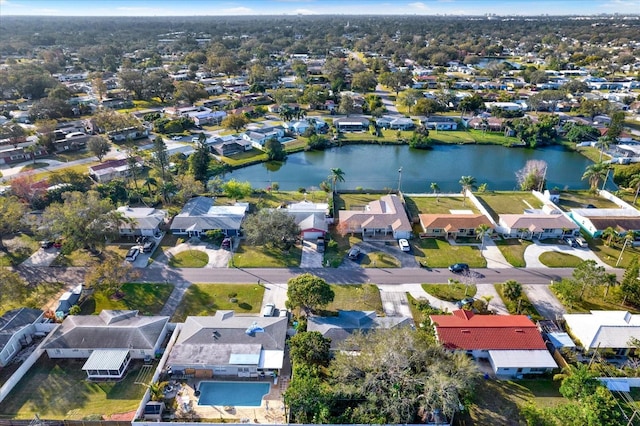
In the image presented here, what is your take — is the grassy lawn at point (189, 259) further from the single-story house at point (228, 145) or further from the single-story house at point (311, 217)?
the single-story house at point (228, 145)

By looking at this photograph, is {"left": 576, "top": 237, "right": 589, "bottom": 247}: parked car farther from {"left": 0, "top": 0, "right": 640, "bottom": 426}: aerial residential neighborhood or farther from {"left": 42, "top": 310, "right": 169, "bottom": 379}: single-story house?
{"left": 42, "top": 310, "right": 169, "bottom": 379}: single-story house

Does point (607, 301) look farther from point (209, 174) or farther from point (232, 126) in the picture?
point (232, 126)

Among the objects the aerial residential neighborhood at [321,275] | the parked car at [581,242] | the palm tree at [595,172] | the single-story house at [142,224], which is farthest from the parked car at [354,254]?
the palm tree at [595,172]

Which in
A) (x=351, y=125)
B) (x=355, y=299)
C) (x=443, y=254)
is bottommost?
(x=355, y=299)

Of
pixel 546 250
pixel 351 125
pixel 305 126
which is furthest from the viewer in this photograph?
pixel 351 125

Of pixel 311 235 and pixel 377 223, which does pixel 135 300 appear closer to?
pixel 311 235

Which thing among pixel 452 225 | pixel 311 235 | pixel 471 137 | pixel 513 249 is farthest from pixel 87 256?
pixel 471 137
